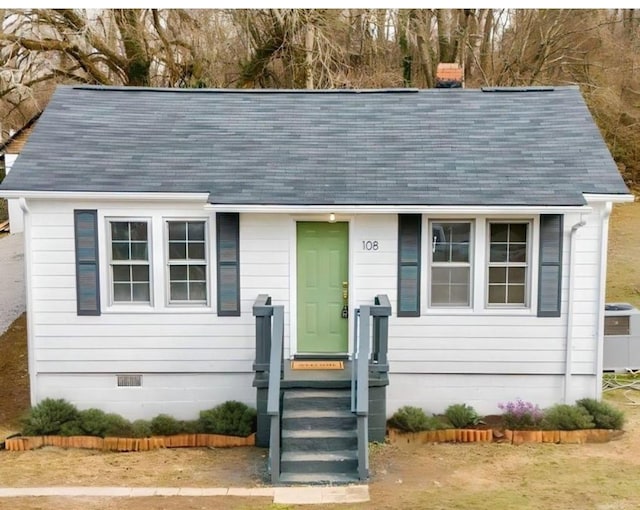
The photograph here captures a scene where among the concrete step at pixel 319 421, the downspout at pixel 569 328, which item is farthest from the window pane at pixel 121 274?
the downspout at pixel 569 328

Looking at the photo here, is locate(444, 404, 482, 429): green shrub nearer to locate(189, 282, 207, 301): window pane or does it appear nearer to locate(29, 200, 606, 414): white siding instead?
locate(29, 200, 606, 414): white siding

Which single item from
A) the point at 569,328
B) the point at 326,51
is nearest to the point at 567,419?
the point at 569,328

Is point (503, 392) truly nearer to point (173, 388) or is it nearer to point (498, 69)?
point (173, 388)

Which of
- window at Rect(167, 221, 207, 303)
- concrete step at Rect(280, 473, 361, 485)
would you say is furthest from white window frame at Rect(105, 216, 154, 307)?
concrete step at Rect(280, 473, 361, 485)

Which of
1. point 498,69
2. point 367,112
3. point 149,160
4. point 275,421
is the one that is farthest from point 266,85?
point 275,421

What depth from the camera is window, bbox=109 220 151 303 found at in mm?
9312

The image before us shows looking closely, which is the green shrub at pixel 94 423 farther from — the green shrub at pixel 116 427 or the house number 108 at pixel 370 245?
the house number 108 at pixel 370 245

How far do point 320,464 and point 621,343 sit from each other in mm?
6514

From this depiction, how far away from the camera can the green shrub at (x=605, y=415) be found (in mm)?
8914

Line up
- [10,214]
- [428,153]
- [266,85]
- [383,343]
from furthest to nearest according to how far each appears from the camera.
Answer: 1. [10,214]
2. [266,85]
3. [428,153]
4. [383,343]

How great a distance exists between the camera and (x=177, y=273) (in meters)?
9.44

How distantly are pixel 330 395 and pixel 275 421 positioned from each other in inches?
45.0

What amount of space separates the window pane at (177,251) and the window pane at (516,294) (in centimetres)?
475

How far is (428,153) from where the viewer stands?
1012cm
